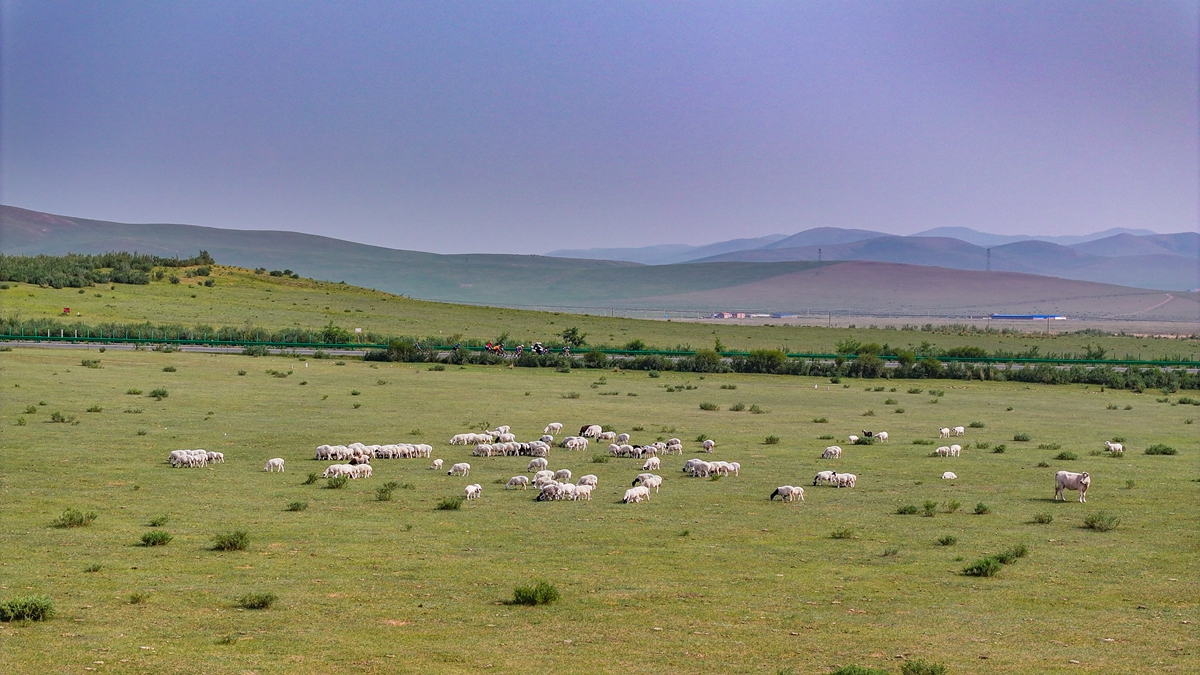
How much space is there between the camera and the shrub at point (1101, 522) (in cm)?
2253

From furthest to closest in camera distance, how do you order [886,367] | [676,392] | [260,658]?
1. [886,367]
2. [676,392]
3. [260,658]

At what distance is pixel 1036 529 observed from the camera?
885 inches

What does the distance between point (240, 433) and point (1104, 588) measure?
87.9 feet

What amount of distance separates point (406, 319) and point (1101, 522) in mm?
98875

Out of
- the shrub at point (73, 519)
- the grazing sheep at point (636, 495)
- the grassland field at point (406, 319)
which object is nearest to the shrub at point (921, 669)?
the grazing sheep at point (636, 495)

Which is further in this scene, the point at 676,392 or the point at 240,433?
the point at 676,392

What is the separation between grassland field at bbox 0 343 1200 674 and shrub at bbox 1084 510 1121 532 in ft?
1.09

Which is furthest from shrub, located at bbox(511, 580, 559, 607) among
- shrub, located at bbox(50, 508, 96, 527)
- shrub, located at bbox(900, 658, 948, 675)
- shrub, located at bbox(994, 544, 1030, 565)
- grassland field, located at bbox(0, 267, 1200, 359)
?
grassland field, located at bbox(0, 267, 1200, 359)

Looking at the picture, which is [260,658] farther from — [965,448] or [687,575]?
[965,448]

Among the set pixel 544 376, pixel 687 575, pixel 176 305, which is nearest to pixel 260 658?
pixel 687 575

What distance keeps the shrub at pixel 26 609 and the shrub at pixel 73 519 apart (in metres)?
6.72

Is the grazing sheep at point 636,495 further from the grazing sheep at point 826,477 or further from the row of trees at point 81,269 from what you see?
the row of trees at point 81,269

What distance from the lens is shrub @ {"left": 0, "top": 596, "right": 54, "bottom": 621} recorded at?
14.0 metres

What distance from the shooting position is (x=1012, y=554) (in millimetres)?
19562
